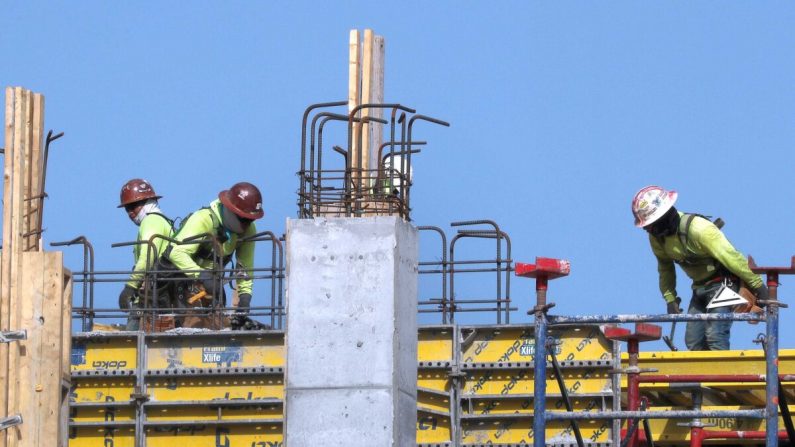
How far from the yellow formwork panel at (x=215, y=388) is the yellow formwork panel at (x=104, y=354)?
0.39m

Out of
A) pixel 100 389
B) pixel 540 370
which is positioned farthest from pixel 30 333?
pixel 540 370

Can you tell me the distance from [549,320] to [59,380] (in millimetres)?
6006

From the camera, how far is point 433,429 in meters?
20.5

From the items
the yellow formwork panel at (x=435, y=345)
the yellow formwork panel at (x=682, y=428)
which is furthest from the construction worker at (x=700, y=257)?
the yellow formwork panel at (x=435, y=345)

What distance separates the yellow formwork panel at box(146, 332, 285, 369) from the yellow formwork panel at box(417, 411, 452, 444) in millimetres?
1629

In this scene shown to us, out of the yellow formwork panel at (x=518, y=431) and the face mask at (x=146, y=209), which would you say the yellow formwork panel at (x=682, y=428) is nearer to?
the yellow formwork panel at (x=518, y=431)

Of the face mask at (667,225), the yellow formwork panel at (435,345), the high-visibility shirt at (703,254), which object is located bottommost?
the yellow formwork panel at (435,345)

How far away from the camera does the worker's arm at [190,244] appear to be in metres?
22.1

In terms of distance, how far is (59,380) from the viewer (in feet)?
62.6

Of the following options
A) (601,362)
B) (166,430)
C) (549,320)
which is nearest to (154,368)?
(166,430)

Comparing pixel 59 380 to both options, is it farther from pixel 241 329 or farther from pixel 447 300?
pixel 447 300

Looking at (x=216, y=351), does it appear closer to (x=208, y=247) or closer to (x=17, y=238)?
(x=208, y=247)

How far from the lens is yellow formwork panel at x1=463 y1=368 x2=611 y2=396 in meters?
20.1

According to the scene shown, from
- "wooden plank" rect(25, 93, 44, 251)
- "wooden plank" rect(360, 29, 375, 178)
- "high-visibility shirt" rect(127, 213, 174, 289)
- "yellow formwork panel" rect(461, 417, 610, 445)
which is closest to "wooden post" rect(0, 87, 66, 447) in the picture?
"wooden plank" rect(25, 93, 44, 251)
